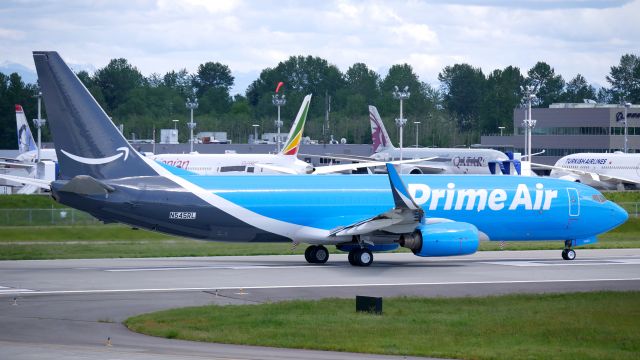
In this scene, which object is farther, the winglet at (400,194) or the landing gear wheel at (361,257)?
the landing gear wheel at (361,257)

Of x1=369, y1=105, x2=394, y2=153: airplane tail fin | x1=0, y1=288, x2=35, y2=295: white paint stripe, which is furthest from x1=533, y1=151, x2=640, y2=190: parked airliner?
x1=0, y1=288, x2=35, y2=295: white paint stripe

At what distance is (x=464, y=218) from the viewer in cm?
3778

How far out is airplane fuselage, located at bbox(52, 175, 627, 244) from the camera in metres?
35.0

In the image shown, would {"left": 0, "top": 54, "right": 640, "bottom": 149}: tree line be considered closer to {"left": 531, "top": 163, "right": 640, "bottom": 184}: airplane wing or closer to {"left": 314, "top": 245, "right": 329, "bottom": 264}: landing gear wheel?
{"left": 531, "top": 163, "right": 640, "bottom": 184}: airplane wing

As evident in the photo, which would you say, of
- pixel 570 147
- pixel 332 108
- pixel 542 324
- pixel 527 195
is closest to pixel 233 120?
pixel 332 108

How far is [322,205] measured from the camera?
36781 millimetres

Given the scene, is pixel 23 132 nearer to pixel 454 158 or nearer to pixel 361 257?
pixel 454 158

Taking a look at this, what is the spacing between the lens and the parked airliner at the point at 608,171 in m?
95.6

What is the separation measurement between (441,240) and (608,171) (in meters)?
66.8

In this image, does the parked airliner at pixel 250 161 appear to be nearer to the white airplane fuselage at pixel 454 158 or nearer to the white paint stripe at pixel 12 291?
the white airplane fuselage at pixel 454 158

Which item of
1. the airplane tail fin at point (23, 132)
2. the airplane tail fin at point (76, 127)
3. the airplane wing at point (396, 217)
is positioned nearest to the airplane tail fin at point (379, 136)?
the airplane tail fin at point (23, 132)

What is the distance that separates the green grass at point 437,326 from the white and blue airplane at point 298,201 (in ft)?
26.8

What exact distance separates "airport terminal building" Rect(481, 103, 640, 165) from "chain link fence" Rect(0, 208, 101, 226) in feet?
284

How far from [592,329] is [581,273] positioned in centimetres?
1322
